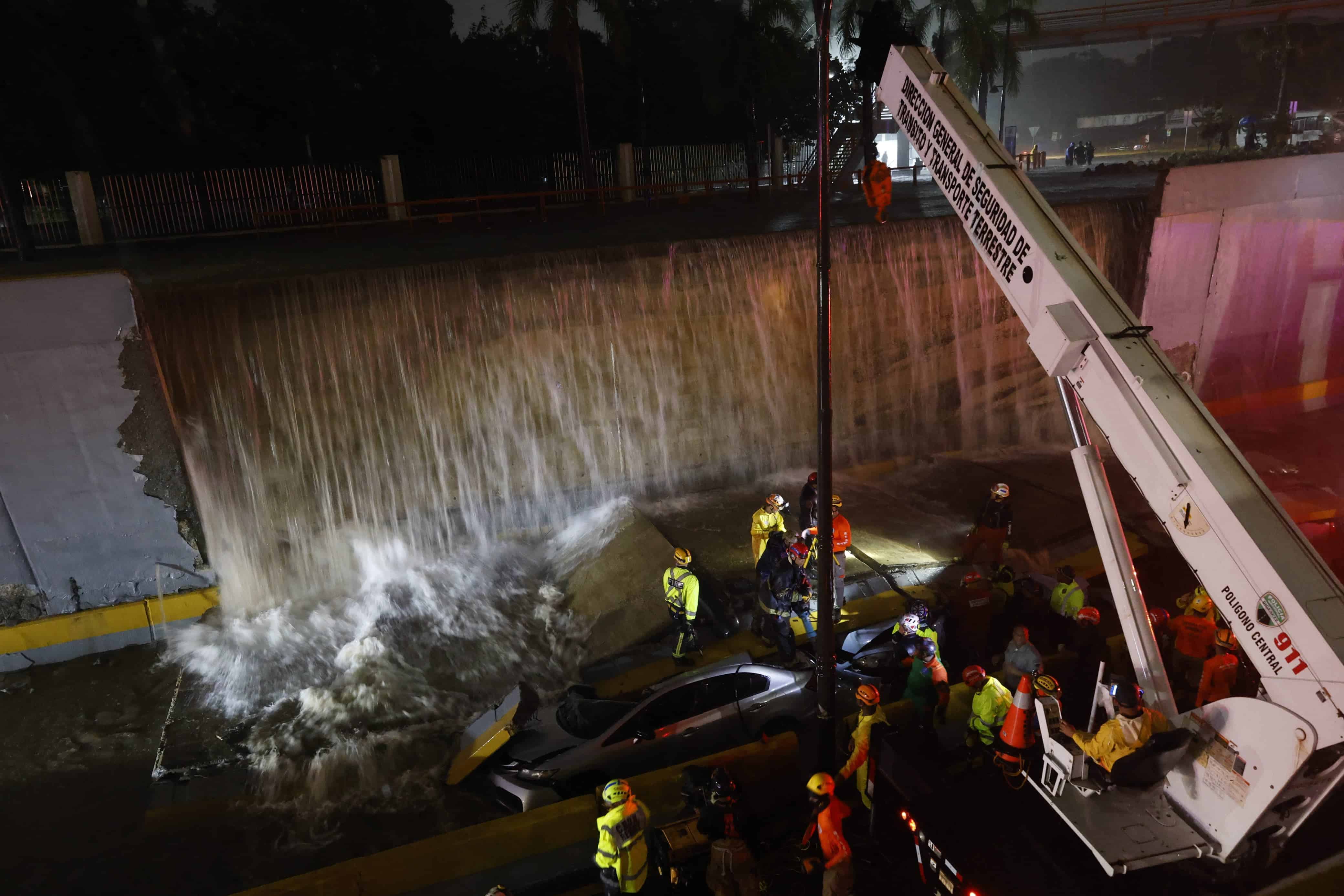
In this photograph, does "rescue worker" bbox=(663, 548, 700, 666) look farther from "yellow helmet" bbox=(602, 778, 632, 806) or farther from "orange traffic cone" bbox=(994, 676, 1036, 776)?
"orange traffic cone" bbox=(994, 676, 1036, 776)

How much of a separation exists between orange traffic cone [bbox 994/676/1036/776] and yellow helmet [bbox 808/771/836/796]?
1170 mm

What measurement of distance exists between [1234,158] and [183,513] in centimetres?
2751

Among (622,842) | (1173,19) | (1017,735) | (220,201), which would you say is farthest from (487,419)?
(1173,19)

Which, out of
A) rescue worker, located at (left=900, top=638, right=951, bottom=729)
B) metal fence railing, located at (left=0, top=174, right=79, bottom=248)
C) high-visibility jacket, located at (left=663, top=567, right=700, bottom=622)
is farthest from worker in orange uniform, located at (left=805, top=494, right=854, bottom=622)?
metal fence railing, located at (left=0, top=174, right=79, bottom=248)

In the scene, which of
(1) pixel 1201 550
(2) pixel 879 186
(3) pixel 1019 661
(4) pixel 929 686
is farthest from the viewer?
(2) pixel 879 186

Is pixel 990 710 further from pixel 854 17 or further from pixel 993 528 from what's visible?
pixel 854 17

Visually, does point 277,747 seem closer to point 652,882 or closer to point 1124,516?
point 652,882

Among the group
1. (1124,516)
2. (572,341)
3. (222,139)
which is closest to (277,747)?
(572,341)

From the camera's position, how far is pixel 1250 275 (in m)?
15.6

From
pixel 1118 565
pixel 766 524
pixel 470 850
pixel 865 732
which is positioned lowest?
pixel 470 850

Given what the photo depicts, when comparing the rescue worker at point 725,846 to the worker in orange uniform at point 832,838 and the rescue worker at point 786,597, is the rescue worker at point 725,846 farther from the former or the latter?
the rescue worker at point 786,597

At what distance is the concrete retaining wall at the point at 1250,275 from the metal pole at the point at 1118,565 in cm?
1073

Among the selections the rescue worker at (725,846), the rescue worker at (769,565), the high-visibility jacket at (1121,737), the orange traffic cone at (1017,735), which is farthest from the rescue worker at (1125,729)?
the rescue worker at (769,565)

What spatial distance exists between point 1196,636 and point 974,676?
232 centimetres
